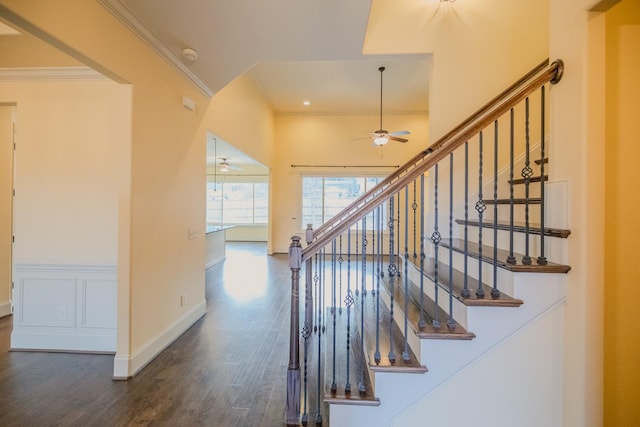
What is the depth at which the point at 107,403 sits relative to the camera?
191 centimetres

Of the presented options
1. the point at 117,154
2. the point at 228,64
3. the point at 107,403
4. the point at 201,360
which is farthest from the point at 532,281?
the point at 228,64

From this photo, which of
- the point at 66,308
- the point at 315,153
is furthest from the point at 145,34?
the point at 315,153

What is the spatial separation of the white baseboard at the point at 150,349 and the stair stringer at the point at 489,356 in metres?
1.75

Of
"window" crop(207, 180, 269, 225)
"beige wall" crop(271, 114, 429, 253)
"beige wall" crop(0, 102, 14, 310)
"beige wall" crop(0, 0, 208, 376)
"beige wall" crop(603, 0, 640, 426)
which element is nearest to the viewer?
"beige wall" crop(603, 0, 640, 426)

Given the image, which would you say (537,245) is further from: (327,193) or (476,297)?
(327,193)

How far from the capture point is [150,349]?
96.0 inches

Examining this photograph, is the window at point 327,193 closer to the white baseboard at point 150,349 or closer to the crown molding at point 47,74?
the white baseboard at point 150,349

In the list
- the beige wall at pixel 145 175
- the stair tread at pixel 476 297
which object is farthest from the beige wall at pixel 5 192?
the stair tread at pixel 476 297

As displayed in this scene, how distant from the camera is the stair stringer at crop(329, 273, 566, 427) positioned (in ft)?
4.98

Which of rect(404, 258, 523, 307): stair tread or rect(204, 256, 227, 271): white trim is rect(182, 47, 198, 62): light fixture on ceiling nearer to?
rect(404, 258, 523, 307): stair tread

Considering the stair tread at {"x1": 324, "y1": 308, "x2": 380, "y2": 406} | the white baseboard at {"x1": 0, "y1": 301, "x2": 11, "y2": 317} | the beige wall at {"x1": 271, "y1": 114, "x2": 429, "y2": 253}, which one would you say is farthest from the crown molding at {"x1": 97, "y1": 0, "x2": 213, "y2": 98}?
the beige wall at {"x1": 271, "y1": 114, "x2": 429, "y2": 253}

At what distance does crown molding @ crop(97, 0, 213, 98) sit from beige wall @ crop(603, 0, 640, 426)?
309 centimetres

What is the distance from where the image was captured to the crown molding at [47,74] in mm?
2562

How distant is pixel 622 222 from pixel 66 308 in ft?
14.2
